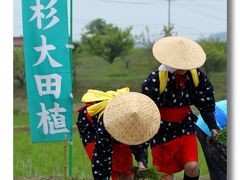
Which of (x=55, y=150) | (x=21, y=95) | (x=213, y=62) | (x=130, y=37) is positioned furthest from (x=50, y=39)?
(x=130, y=37)

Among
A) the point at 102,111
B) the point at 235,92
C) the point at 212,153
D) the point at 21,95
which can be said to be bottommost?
the point at 21,95

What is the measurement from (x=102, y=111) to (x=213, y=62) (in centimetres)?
1006

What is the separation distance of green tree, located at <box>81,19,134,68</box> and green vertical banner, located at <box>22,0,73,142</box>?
37.7 feet

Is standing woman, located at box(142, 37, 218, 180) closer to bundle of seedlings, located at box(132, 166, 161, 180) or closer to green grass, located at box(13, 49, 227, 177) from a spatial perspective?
bundle of seedlings, located at box(132, 166, 161, 180)

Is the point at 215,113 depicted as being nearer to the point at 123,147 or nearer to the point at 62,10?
the point at 123,147

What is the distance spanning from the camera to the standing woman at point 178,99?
3.15m

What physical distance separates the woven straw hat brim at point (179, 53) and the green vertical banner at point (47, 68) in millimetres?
828

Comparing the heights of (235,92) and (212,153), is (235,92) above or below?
above

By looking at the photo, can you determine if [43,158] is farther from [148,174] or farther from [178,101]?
[148,174]

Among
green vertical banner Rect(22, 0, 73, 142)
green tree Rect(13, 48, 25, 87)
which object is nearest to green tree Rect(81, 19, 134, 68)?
green tree Rect(13, 48, 25, 87)

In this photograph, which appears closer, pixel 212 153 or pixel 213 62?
pixel 212 153

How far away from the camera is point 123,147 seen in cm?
320

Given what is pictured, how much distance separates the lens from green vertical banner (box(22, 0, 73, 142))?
3.71 metres
